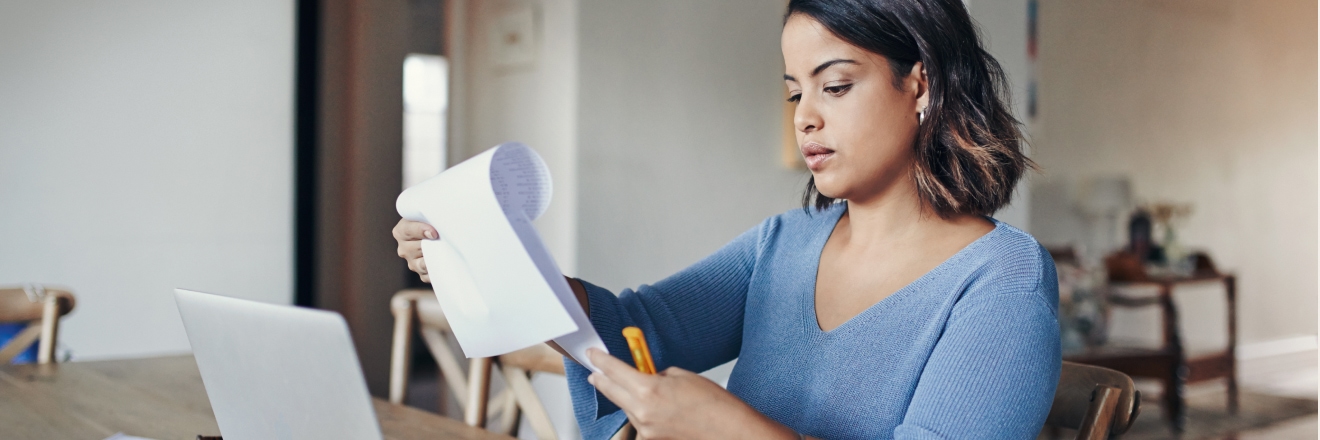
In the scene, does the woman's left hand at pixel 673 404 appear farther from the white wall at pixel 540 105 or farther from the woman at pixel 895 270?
the white wall at pixel 540 105

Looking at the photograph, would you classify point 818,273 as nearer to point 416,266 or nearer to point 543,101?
point 416,266

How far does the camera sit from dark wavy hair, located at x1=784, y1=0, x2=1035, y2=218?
3.28 ft

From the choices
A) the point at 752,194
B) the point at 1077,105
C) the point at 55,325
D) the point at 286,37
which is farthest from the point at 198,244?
the point at 1077,105

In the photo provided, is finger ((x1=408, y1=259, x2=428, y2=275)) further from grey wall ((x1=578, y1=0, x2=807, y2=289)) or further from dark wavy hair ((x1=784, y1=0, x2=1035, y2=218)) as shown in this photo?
grey wall ((x1=578, y1=0, x2=807, y2=289))

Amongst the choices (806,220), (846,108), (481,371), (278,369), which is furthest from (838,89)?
(481,371)

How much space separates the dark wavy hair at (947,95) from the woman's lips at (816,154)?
0.34 ft

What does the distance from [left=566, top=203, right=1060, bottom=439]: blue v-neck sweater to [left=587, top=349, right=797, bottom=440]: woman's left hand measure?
0.67ft

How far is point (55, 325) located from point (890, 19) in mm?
1770

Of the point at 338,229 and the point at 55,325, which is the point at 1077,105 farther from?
the point at 55,325

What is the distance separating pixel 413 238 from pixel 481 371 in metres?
0.72

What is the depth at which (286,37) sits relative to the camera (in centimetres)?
312

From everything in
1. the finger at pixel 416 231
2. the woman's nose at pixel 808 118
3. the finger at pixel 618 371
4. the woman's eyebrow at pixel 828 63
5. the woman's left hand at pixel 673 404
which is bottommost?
the woman's left hand at pixel 673 404

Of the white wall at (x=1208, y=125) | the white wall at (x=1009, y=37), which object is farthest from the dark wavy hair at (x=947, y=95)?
the white wall at (x=1208, y=125)

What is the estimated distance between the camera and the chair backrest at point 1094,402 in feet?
3.25
